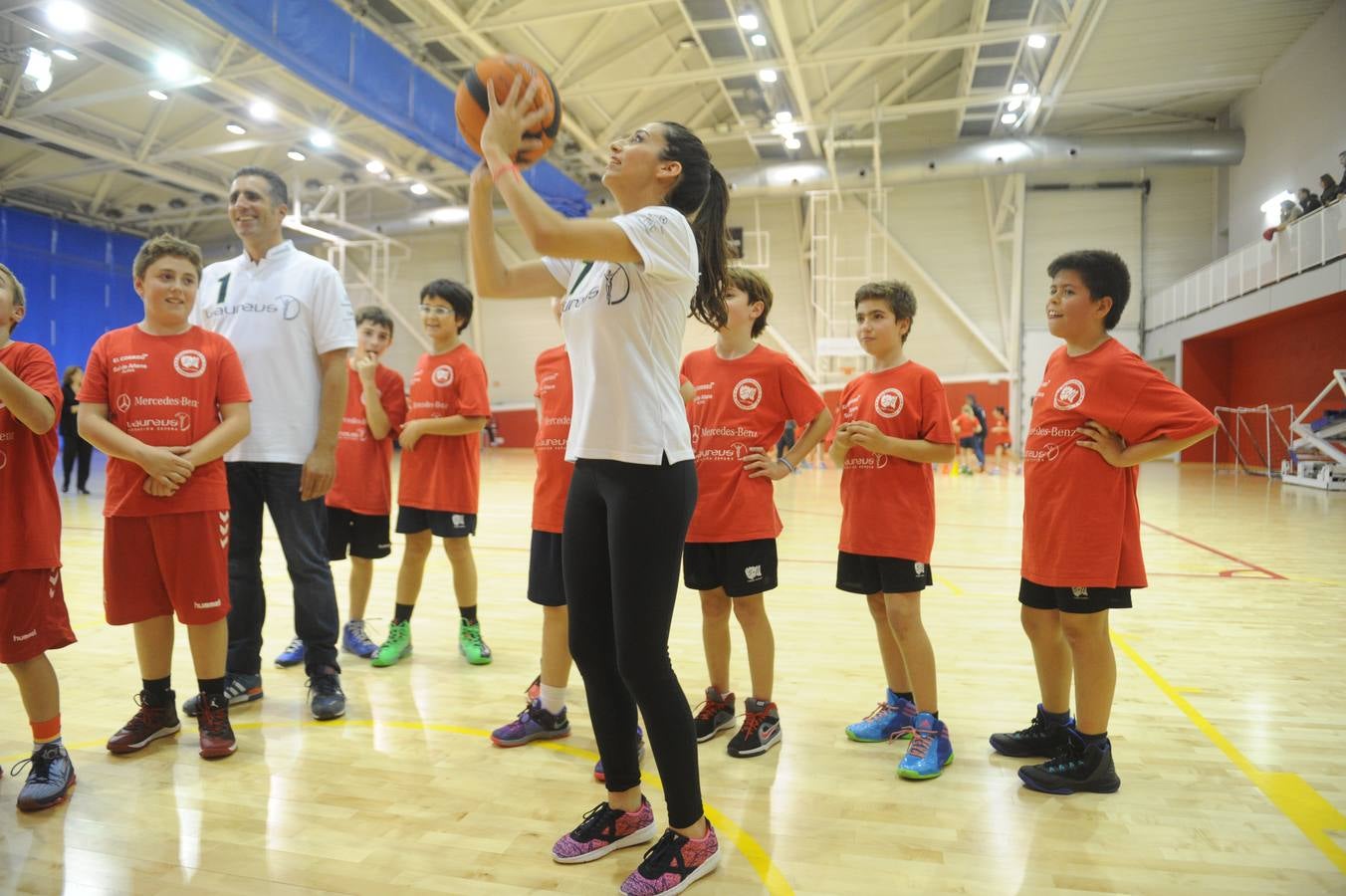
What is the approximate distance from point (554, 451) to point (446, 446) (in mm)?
1056

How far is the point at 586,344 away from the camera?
1.84 metres

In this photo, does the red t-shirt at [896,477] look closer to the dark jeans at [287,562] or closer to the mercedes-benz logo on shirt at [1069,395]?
the mercedes-benz logo on shirt at [1069,395]

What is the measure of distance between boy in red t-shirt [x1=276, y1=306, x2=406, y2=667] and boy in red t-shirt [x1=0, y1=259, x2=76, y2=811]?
1.48 m

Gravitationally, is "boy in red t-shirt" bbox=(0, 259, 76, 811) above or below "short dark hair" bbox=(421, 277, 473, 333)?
below

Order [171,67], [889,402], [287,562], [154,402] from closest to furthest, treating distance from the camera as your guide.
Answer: [154,402], [889,402], [287,562], [171,67]

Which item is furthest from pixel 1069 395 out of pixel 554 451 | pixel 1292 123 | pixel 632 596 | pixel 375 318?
pixel 1292 123

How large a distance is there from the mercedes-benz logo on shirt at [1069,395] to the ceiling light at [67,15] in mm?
11640

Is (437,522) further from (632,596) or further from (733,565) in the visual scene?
(632,596)

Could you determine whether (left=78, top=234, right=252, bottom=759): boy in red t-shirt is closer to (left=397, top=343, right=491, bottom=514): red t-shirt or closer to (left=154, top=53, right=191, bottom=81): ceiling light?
(left=397, top=343, right=491, bottom=514): red t-shirt

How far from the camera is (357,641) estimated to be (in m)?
3.86

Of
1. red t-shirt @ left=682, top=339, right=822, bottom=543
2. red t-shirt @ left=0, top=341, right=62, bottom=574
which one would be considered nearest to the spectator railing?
red t-shirt @ left=682, top=339, right=822, bottom=543

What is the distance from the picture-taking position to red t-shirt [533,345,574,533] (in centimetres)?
294

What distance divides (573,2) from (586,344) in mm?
11294

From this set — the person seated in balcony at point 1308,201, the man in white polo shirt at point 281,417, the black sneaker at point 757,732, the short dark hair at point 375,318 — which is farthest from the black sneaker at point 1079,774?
the person seated in balcony at point 1308,201
